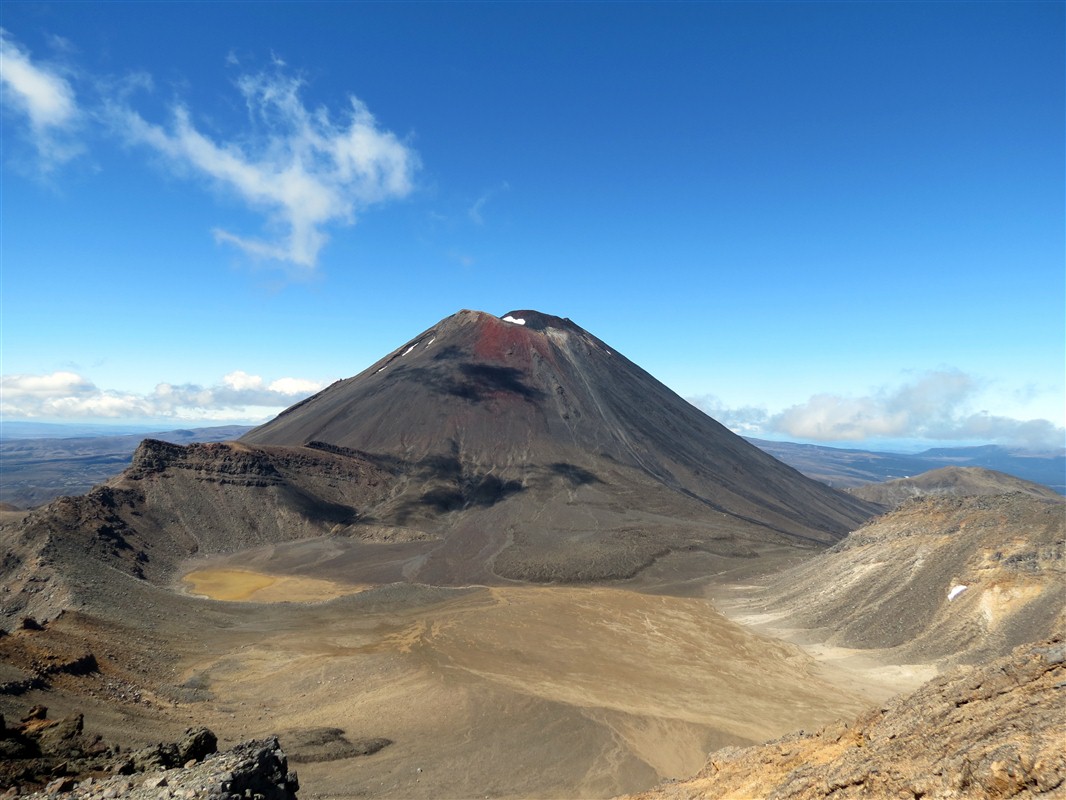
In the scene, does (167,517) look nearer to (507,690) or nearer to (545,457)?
(545,457)

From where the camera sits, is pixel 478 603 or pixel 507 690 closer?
pixel 507 690

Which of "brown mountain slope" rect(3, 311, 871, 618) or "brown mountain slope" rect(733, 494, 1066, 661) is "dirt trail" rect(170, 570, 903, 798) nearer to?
"brown mountain slope" rect(733, 494, 1066, 661)

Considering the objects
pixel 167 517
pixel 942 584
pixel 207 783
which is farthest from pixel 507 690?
pixel 167 517

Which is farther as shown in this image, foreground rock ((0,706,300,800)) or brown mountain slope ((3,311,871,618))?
brown mountain slope ((3,311,871,618))

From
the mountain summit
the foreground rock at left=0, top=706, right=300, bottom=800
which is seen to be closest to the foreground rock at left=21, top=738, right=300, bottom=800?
the foreground rock at left=0, top=706, right=300, bottom=800

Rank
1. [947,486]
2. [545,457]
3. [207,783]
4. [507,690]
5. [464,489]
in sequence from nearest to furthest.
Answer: [207,783] < [507,690] < [464,489] < [545,457] < [947,486]

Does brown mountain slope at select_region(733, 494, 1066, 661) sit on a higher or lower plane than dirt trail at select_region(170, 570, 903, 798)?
higher

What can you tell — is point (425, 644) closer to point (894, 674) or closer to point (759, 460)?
point (894, 674)
